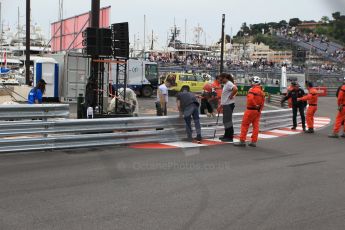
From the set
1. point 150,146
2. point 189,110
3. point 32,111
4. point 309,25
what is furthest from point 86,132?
point 309,25

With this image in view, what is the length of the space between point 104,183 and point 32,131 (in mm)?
3105

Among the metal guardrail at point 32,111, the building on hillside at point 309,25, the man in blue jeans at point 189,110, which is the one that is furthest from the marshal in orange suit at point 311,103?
the building on hillside at point 309,25

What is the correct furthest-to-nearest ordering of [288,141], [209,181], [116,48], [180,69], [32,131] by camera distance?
1. [180,69]
2. [116,48]
3. [288,141]
4. [32,131]
5. [209,181]

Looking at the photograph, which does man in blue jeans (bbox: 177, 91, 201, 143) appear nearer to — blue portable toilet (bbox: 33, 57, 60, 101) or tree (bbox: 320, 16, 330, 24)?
tree (bbox: 320, 16, 330, 24)

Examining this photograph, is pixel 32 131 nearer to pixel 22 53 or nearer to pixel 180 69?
pixel 180 69

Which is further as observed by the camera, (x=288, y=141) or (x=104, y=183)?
(x=288, y=141)

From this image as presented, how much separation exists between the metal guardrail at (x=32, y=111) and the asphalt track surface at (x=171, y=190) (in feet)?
2.62

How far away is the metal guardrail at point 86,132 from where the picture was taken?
871 cm

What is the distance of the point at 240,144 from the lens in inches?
420

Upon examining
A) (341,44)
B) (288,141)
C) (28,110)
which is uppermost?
(341,44)

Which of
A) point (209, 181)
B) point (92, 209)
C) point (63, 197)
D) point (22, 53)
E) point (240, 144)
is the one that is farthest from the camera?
point (22, 53)

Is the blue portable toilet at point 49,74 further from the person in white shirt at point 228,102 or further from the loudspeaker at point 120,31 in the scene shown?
the person in white shirt at point 228,102

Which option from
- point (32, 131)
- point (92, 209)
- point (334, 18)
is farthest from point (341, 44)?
point (32, 131)

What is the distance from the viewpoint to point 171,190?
19.9 ft
